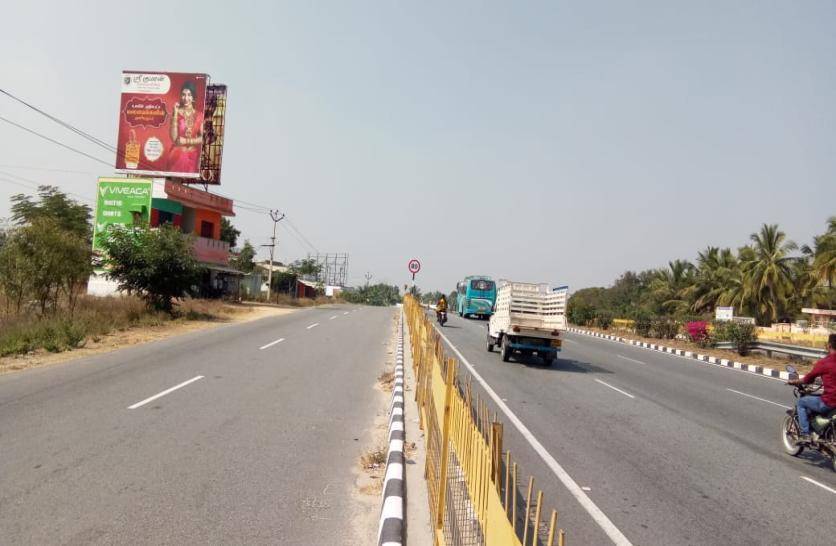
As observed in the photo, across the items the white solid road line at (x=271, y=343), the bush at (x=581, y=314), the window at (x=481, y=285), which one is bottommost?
the white solid road line at (x=271, y=343)

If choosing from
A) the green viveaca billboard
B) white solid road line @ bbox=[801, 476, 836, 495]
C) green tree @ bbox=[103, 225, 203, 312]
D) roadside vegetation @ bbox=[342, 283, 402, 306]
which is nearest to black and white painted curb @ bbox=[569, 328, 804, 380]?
white solid road line @ bbox=[801, 476, 836, 495]

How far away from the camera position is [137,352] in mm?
13336

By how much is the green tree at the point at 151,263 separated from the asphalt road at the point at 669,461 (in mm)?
15530

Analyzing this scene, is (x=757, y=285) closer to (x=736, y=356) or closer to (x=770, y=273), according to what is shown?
(x=770, y=273)

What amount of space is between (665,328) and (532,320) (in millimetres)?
18376

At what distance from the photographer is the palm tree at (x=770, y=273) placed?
43094mm

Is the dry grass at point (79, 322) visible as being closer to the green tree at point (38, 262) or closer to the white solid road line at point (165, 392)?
the green tree at point (38, 262)

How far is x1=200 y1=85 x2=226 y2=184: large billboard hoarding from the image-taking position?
37.7 m

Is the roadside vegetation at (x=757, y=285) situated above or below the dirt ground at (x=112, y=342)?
above

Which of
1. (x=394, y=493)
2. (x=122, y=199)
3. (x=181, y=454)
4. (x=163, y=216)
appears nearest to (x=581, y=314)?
(x=163, y=216)

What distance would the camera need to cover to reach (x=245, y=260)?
59812 millimetres

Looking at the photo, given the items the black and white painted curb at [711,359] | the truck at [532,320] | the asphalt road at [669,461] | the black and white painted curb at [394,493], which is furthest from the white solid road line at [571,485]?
the black and white painted curb at [711,359]

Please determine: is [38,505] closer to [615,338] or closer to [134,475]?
[134,475]

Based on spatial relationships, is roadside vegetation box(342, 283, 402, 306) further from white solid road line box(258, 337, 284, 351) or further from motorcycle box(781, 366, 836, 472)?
motorcycle box(781, 366, 836, 472)
